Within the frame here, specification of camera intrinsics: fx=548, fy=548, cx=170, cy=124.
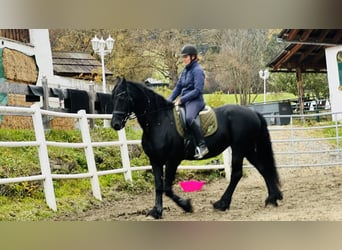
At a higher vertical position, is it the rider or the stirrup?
the rider

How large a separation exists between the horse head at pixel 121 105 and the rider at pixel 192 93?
28cm

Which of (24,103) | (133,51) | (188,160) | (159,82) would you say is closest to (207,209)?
(188,160)

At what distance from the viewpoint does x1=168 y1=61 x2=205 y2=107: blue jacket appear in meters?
3.34

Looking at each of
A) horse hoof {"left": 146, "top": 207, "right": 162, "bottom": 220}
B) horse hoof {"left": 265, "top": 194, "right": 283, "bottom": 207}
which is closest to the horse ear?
horse hoof {"left": 146, "top": 207, "right": 162, "bottom": 220}

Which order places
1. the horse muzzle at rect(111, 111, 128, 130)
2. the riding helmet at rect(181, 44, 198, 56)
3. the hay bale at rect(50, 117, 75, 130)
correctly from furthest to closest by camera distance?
the hay bale at rect(50, 117, 75, 130)
the riding helmet at rect(181, 44, 198, 56)
the horse muzzle at rect(111, 111, 128, 130)

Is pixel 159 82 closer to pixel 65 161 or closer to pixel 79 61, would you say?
pixel 79 61

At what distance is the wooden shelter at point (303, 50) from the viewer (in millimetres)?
3635

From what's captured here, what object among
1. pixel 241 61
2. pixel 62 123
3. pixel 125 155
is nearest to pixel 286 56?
pixel 241 61

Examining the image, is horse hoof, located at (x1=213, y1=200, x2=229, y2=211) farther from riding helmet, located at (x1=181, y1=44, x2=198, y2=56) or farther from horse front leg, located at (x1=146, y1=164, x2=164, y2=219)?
riding helmet, located at (x1=181, y1=44, x2=198, y2=56)

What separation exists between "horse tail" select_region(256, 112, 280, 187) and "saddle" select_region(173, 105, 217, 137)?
32 cm

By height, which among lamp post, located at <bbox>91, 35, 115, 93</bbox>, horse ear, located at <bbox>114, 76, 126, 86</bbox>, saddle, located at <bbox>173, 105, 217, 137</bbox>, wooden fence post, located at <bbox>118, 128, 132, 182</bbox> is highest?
lamp post, located at <bbox>91, 35, 115, 93</bbox>

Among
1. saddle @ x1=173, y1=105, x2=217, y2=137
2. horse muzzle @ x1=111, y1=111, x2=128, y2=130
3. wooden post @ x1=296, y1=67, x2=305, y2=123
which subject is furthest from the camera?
wooden post @ x1=296, y1=67, x2=305, y2=123

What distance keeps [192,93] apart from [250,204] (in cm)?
79

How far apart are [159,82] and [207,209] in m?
0.86
